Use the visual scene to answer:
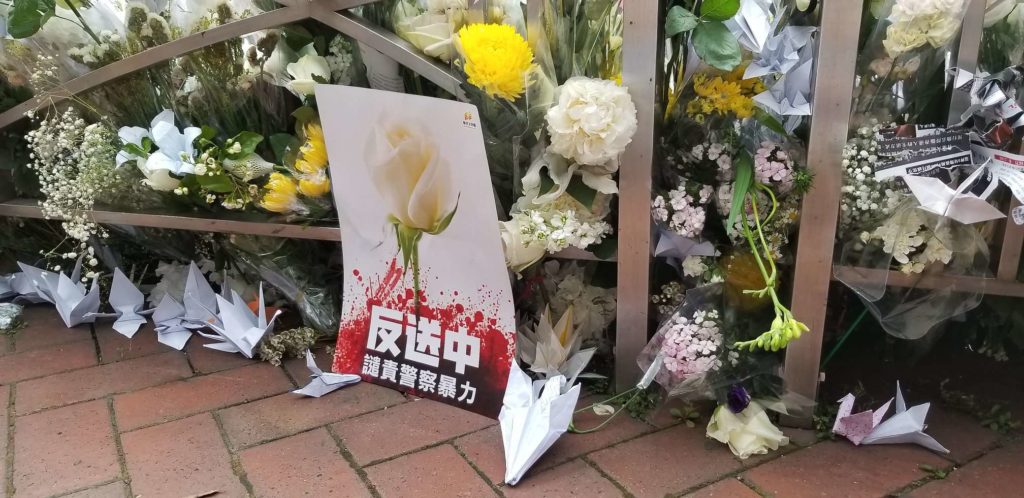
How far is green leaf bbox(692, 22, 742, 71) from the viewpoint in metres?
1.50

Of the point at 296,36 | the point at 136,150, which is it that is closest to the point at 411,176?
the point at 296,36

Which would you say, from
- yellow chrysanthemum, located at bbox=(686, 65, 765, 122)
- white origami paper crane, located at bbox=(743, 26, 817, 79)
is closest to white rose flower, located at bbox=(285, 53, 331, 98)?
yellow chrysanthemum, located at bbox=(686, 65, 765, 122)

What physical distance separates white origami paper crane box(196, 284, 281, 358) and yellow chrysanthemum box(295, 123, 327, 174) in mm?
463

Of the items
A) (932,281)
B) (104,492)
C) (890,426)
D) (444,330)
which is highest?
(932,281)

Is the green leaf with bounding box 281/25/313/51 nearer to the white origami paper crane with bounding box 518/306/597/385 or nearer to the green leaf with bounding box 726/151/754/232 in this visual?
the white origami paper crane with bounding box 518/306/597/385

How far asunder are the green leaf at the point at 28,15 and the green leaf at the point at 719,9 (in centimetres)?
183

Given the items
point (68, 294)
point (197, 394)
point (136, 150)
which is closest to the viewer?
point (197, 394)

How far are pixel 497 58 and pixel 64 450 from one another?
54.8 inches

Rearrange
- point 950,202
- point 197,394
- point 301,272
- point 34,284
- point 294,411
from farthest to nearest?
point 34,284, point 301,272, point 197,394, point 294,411, point 950,202

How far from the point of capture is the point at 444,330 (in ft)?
6.31

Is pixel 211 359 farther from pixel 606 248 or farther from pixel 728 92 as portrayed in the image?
pixel 728 92

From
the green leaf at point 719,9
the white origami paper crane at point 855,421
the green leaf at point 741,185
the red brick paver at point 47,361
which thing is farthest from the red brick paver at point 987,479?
the red brick paver at point 47,361

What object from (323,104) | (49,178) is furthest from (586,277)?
(49,178)

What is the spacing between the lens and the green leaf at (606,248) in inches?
70.4
